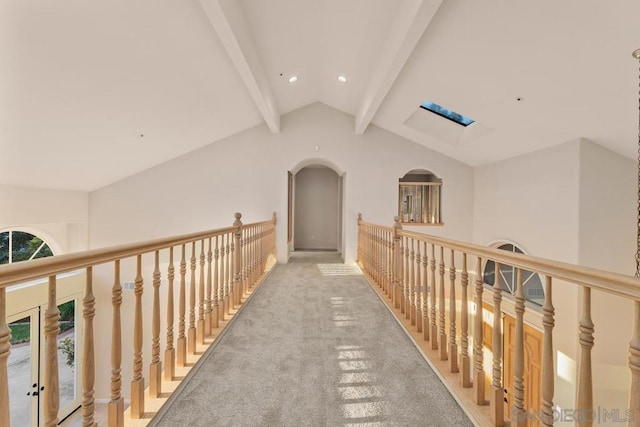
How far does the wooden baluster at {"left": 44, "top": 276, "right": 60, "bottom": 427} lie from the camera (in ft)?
3.41

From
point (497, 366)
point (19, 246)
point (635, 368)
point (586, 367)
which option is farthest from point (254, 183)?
point (635, 368)

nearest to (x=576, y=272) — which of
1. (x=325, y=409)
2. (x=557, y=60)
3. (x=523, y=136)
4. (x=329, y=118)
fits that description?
(x=325, y=409)

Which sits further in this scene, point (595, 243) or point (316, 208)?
point (316, 208)

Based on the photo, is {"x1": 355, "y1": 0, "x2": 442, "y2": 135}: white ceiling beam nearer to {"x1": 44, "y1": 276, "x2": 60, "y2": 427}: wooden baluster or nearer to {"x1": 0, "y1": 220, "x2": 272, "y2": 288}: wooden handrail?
{"x1": 0, "y1": 220, "x2": 272, "y2": 288}: wooden handrail

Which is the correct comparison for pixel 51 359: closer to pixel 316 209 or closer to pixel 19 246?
pixel 19 246

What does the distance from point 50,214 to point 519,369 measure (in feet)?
23.5

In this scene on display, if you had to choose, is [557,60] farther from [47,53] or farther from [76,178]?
[76,178]

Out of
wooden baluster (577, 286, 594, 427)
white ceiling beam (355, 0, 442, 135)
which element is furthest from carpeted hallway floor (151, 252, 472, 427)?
white ceiling beam (355, 0, 442, 135)

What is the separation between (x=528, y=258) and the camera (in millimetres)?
1285

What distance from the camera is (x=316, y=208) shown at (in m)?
9.20

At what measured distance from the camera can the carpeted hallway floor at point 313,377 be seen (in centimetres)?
160

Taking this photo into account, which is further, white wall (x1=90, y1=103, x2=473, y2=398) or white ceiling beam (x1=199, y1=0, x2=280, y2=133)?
white wall (x1=90, y1=103, x2=473, y2=398)

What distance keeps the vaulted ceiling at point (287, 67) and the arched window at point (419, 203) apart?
5.45 ft

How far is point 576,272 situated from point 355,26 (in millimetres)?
3634
